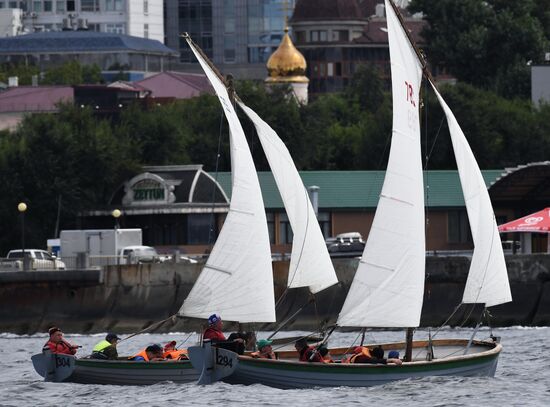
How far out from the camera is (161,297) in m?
78.2

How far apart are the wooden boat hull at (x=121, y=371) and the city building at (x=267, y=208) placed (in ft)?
144

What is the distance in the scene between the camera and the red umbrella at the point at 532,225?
273ft

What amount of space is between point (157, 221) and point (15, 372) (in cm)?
4215

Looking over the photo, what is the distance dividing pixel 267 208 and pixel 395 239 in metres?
50.3

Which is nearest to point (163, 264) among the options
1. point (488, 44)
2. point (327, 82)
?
point (488, 44)

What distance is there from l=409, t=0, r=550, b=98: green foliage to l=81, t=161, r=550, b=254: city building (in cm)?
4558

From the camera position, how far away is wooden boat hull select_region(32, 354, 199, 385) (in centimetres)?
5203

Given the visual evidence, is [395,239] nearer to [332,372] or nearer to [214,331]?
[332,372]

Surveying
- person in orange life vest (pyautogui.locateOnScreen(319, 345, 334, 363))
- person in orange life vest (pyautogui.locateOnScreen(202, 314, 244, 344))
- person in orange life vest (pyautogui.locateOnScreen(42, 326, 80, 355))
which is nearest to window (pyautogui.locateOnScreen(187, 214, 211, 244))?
person in orange life vest (pyautogui.locateOnScreen(42, 326, 80, 355))

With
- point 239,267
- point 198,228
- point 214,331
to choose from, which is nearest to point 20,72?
point 198,228

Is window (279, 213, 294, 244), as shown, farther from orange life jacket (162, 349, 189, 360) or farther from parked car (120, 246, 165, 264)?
orange life jacket (162, 349, 189, 360)

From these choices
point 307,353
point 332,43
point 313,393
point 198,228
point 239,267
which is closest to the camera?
point 313,393

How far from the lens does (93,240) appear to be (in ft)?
301

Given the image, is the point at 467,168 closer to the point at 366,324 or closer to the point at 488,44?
the point at 366,324
